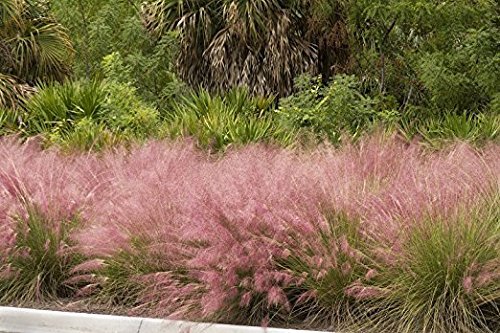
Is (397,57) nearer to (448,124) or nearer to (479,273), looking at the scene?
(448,124)

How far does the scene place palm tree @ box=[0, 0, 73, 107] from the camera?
71.0ft

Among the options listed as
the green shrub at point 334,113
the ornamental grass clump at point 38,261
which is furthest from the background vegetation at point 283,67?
the ornamental grass clump at point 38,261

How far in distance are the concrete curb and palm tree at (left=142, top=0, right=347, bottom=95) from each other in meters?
12.8

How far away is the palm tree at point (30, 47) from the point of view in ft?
71.0

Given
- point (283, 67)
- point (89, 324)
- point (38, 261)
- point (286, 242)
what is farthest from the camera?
point (283, 67)

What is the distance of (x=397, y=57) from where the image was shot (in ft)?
67.1

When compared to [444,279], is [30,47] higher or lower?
lower

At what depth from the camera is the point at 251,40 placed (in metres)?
21.2

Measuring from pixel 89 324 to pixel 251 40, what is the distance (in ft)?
44.7

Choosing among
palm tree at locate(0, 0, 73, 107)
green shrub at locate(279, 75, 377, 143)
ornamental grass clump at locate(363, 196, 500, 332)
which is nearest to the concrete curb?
ornamental grass clump at locate(363, 196, 500, 332)

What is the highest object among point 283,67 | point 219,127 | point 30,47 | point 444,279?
point 444,279

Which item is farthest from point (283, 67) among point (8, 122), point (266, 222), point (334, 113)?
point (266, 222)

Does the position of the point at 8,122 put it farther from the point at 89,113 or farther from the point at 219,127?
the point at 219,127

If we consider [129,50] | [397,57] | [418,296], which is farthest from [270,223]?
[129,50]
